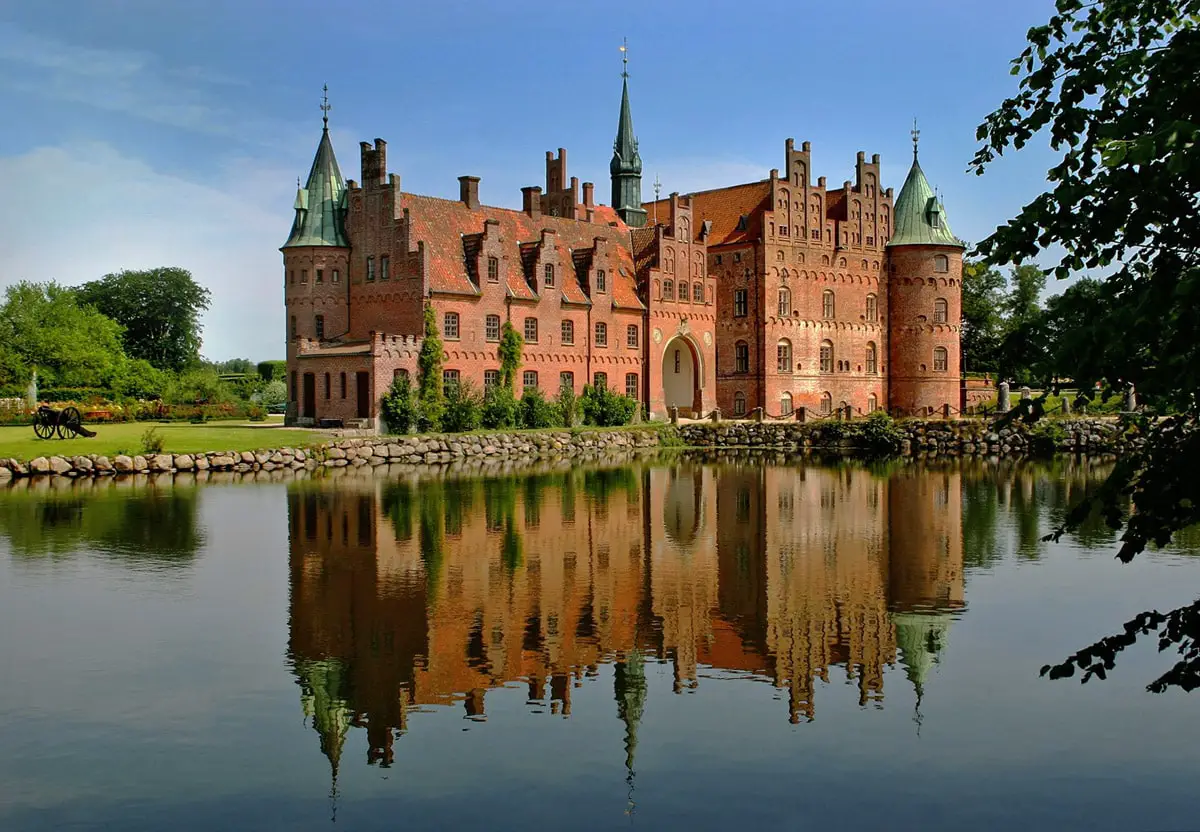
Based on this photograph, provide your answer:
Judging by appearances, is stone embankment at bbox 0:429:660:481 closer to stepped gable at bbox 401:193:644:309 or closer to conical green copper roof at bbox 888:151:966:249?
stepped gable at bbox 401:193:644:309

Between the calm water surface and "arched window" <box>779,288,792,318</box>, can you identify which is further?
"arched window" <box>779,288,792,318</box>

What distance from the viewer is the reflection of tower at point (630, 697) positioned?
367 inches

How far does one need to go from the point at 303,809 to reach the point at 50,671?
15.1 feet

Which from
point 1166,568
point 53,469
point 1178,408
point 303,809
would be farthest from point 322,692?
point 53,469

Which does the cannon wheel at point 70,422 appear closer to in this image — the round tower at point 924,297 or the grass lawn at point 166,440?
the grass lawn at point 166,440

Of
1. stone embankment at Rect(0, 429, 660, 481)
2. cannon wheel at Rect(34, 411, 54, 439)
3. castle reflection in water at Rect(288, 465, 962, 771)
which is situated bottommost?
castle reflection in water at Rect(288, 465, 962, 771)

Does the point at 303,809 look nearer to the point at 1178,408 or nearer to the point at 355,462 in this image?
the point at 1178,408

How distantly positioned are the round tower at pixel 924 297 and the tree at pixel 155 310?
50563mm

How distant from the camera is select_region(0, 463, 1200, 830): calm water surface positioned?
842 cm

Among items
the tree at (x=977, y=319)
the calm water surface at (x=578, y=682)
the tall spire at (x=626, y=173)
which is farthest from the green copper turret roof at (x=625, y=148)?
the calm water surface at (x=578, y=682)

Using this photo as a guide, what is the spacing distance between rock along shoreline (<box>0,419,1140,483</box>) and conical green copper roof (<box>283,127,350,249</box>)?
11713mm

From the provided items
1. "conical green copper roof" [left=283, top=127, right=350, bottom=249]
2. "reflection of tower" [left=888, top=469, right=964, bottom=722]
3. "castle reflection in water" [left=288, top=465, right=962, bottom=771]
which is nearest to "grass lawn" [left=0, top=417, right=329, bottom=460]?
"conical green copper roof" [left=283, top=127, right=350, bottom=249]

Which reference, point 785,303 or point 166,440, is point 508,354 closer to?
point 166,440

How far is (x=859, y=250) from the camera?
59.6 meters
